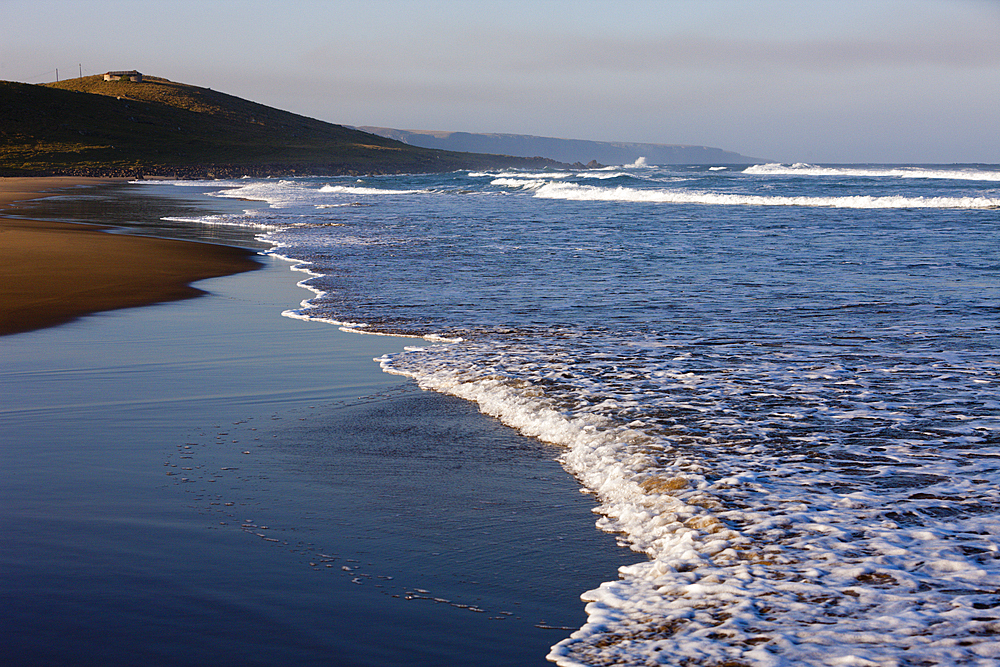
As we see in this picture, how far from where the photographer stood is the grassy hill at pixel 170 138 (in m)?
68.8

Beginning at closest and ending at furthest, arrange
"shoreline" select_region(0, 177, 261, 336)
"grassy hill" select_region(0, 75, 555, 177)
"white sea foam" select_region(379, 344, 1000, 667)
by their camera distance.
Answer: "white sea foam" select_region(379, 344, 1000, 667)
"shoreline" select_region(0, 177, 261, 336)
"grassy hill" select_region(0, 75, 555, 177)

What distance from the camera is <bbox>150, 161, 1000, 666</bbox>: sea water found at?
2.71 meters

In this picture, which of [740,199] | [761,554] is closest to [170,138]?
[740,199]

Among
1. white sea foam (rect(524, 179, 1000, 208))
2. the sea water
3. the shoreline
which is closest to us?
the sea water

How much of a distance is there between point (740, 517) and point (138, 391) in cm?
387

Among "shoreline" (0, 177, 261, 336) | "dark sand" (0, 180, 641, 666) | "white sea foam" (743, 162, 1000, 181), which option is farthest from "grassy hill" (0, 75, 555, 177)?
"dark sand" (0, 180, 641, 666)

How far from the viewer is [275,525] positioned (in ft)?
11.1

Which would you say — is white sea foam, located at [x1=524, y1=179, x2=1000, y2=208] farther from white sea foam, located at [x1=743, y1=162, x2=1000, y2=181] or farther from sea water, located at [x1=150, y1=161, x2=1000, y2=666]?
white sea foam, located at [x1=743, y1=162, x2=1000, y2=181]

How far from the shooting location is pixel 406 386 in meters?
5.64

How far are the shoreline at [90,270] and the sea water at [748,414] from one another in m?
1.65

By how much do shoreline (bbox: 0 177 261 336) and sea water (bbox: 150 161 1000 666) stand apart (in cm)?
165

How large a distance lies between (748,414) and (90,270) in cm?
A: 898

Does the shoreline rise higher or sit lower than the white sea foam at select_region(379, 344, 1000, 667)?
higher

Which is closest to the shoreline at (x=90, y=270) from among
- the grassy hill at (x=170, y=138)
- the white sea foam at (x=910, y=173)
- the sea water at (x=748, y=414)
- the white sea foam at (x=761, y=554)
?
the sea water at (x=748, y=414)
